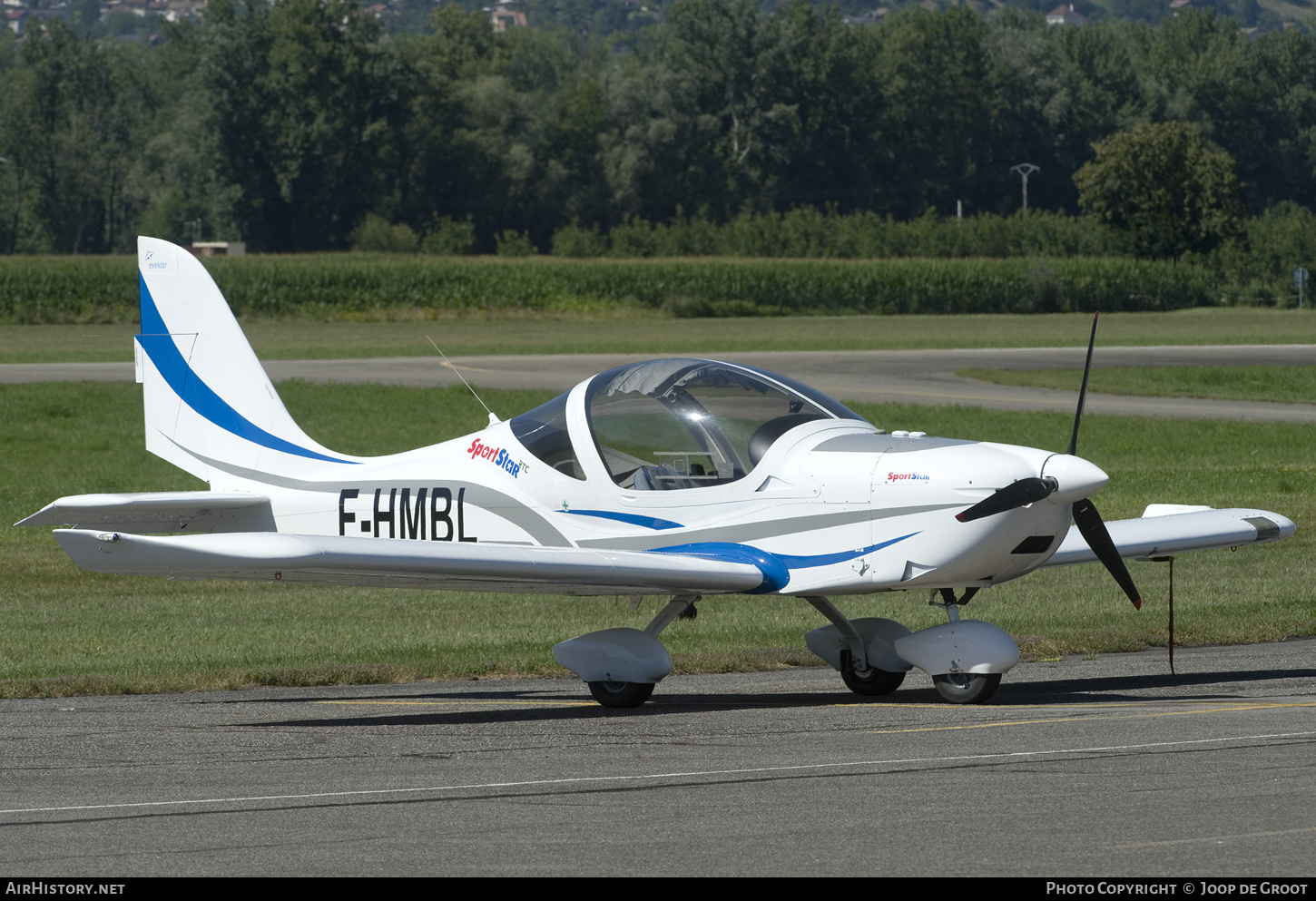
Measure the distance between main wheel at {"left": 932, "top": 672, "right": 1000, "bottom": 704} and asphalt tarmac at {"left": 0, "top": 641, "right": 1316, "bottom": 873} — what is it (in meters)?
0.16

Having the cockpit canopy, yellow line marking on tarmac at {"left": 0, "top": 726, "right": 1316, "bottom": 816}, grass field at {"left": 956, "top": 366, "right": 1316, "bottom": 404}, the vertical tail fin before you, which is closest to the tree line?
grass field at {"left": 956, "top": 366, "right": 1316, "bottom": 404}

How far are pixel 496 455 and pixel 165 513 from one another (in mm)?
2359

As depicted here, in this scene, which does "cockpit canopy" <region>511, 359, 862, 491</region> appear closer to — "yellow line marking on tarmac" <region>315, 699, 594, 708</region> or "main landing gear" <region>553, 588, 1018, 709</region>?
"main landing gear" <region>553, 588, 1018, 709</region>

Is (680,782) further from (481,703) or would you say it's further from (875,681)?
(481,703)

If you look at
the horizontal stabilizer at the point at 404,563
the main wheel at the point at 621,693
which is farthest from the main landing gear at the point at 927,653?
the main wheel at the point at 621,693

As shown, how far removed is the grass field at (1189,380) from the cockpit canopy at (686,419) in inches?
1211

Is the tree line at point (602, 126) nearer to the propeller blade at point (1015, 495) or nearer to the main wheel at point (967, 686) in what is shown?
the main wheel at point (967, 686)

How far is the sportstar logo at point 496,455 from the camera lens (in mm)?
11859

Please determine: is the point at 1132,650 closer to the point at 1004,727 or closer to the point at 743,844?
the point at 1004,727

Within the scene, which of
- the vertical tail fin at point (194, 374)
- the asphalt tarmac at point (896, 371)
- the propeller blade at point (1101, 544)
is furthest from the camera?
the asphalt tarmac at point (896, 371)

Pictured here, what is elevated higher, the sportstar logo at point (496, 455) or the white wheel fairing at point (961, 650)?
the sportstar logo at point (496, 455)

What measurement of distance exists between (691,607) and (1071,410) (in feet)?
86.8

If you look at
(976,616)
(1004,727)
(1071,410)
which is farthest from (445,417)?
(1004,727)

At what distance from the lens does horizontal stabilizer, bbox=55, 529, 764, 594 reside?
9531 millimetres
